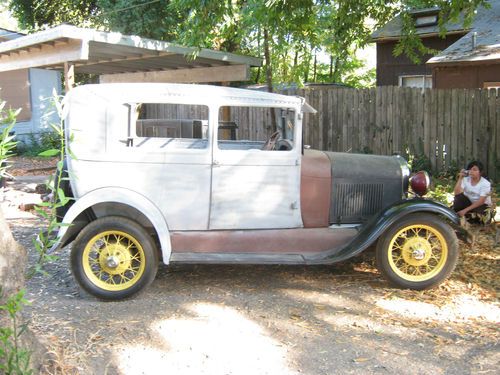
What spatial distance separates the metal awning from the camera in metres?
10.1

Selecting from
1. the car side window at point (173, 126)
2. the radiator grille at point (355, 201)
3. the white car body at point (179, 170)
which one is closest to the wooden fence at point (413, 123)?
the car side window at point (173, 126)

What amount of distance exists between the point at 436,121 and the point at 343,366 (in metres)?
8.70

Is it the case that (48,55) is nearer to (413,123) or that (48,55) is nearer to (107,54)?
(107,54)

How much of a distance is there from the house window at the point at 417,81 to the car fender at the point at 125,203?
16.2 m

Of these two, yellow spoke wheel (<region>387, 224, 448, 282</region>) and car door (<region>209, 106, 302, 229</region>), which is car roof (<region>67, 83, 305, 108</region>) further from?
yellow spoke wheel (<region>387, 224, 448, 282</region>)

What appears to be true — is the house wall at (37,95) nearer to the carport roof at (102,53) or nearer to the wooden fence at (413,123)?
the carport roof at (102,53)

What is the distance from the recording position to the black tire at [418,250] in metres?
4.98

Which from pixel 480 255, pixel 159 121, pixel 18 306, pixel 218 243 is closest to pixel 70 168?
pixel 218 243

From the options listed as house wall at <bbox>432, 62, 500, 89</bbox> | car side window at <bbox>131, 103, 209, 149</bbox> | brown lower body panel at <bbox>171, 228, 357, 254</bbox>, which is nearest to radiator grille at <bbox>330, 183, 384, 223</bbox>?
brown lower body panel at <bbox>171, 228, 357, 254</bbox>

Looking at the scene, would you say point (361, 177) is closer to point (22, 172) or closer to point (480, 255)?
point (480, 255)

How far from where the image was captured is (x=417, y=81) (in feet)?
63.6

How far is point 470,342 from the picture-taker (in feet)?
13.2

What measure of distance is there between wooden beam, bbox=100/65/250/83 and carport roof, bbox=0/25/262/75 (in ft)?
0.38

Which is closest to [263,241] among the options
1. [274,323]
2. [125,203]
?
[274,323]
